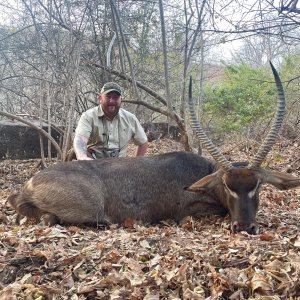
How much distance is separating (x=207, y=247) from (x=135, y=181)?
2.40 meters

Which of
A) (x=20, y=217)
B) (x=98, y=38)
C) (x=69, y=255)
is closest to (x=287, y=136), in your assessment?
(x=98, y=38)

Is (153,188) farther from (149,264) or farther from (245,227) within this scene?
(149,264)

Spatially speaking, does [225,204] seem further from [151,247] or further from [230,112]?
[230,112]

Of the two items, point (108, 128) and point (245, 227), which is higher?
point (108, 128)

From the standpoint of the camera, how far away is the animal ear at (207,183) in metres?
6.41

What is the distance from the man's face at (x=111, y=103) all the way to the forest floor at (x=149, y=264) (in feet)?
9.45

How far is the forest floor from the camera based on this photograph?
148 inches

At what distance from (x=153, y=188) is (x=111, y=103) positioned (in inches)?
82.2

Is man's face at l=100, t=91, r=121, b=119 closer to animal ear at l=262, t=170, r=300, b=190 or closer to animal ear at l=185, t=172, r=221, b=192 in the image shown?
animal ear at l=185, t=172, r=221, b=192

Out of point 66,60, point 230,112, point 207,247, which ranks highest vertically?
point 66,60

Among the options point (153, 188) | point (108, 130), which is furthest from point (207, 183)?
point (108, 130)

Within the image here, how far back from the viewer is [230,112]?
55.0 feet

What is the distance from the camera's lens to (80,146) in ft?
25.9

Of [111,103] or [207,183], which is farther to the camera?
[111,103]
